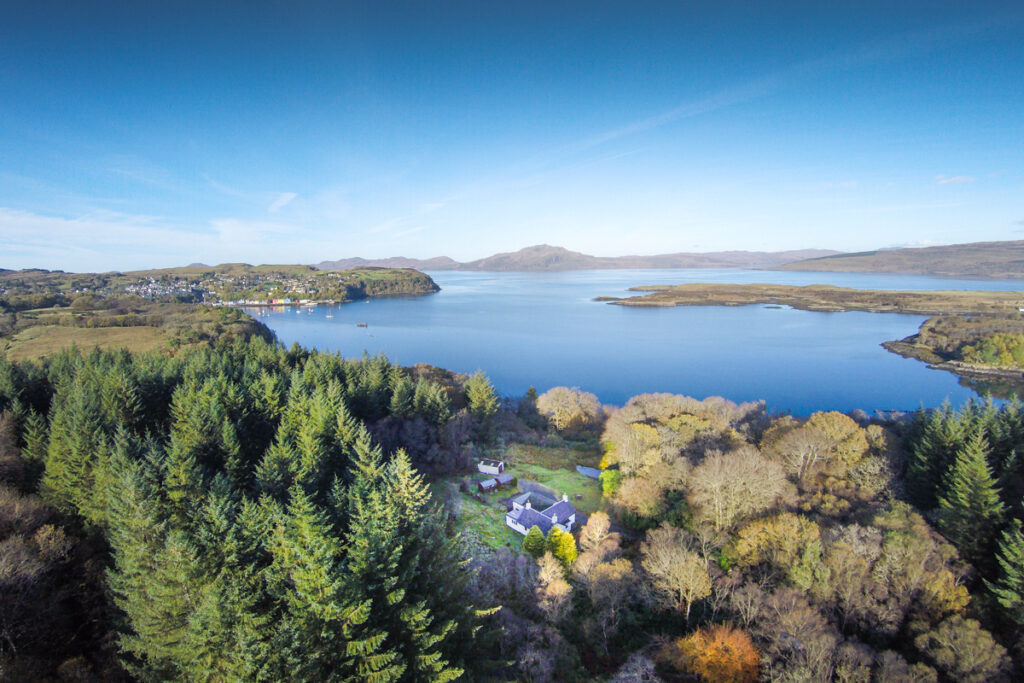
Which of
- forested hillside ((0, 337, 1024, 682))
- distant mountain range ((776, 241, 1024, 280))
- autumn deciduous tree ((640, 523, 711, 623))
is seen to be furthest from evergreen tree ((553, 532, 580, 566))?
distant mountain range ((776, 241, 1024, 280))

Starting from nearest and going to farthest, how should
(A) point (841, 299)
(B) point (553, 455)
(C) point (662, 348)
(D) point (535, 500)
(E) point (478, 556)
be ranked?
1. (E) point (478, 556)
2. (D) point (535, 500)
3. (B) point (553, 455)
4. (C) point (662, 348)
5. (A) point (841, 299)

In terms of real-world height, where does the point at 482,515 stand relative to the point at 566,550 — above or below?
below

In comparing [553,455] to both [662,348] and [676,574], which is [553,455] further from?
[662,348]

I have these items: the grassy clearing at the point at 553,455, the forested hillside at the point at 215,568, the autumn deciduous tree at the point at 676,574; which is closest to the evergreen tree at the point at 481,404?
the grassy clearing at the point at 553,455

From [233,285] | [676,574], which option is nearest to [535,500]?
[676,574]

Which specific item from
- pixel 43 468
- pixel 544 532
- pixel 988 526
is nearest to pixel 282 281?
pixel 43 468

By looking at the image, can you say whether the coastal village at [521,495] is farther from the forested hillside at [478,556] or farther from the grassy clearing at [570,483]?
the forested hillside at [478,556]

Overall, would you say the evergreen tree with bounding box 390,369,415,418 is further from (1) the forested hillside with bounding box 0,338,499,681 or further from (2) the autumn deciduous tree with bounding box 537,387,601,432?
(2) the autumn deciduous tree with bounding box 537,387,601,432
